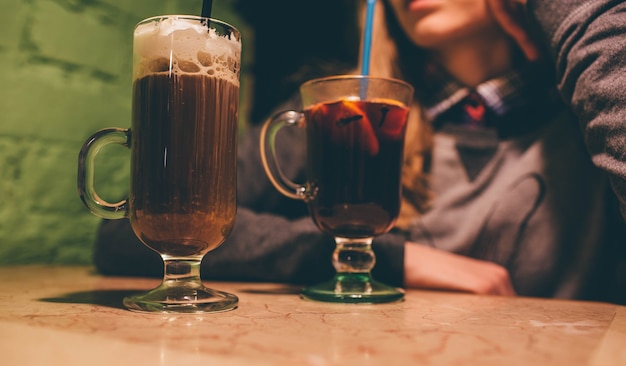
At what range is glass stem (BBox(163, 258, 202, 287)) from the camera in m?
0.79

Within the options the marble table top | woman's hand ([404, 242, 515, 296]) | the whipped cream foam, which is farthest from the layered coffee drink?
woman's hand ([404, 242, 515, 296])

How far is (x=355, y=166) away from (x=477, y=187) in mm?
687

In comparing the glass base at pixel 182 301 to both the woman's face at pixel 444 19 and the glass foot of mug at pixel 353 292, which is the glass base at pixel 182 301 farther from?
the woman's face at pixel 444 19

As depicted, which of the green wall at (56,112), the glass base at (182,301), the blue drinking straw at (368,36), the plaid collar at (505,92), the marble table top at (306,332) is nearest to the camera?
the marble table top at (306,332)

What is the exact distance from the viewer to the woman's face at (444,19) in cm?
148

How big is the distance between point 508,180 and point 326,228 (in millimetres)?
713

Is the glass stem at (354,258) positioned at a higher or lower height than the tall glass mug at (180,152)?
lower

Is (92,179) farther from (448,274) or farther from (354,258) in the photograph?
(448,274)

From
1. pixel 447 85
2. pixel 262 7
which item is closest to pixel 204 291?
pixel 447 85

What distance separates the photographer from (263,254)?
115 centimetres

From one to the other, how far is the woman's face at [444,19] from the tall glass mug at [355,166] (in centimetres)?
63

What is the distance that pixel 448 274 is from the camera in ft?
3.69

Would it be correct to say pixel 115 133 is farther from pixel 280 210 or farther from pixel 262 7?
pixel 262 7

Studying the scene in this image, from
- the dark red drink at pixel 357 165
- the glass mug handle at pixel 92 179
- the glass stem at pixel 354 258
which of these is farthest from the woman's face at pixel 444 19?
the glass mug handle at pixel 92 179
